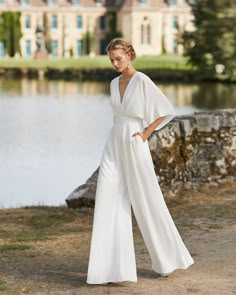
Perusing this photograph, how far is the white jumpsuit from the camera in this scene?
241 inches

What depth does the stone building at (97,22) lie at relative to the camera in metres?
83.5

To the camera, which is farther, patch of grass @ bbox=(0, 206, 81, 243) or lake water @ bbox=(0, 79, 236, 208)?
lake water @ bbox=(0, 79, 236, 208)

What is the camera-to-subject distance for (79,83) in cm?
5122

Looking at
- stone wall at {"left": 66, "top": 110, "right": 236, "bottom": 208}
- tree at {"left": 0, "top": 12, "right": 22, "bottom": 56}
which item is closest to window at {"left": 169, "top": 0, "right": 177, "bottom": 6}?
tree at {"left": 0, "top": 12, "right": 22, "bottom": 56}

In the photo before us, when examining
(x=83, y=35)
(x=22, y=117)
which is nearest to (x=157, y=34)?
(x=83, y=35)

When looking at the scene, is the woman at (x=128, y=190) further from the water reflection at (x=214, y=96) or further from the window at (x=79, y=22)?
the window at (x=79, y=22)

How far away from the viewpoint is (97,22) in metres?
85.4

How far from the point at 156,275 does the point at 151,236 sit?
358 mm

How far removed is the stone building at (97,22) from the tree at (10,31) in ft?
13.5

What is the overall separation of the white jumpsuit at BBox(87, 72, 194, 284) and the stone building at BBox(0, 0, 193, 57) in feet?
247

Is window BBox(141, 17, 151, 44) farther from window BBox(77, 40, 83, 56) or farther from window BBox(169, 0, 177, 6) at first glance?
window BBox(77, 40, 83, 56)

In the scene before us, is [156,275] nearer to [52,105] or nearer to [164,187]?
[164,187]

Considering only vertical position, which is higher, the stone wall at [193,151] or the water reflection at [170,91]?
the stone wall at [193,151]

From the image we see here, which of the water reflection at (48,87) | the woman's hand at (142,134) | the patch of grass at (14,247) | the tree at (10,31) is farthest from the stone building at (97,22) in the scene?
the woman's hand at (142,134)
